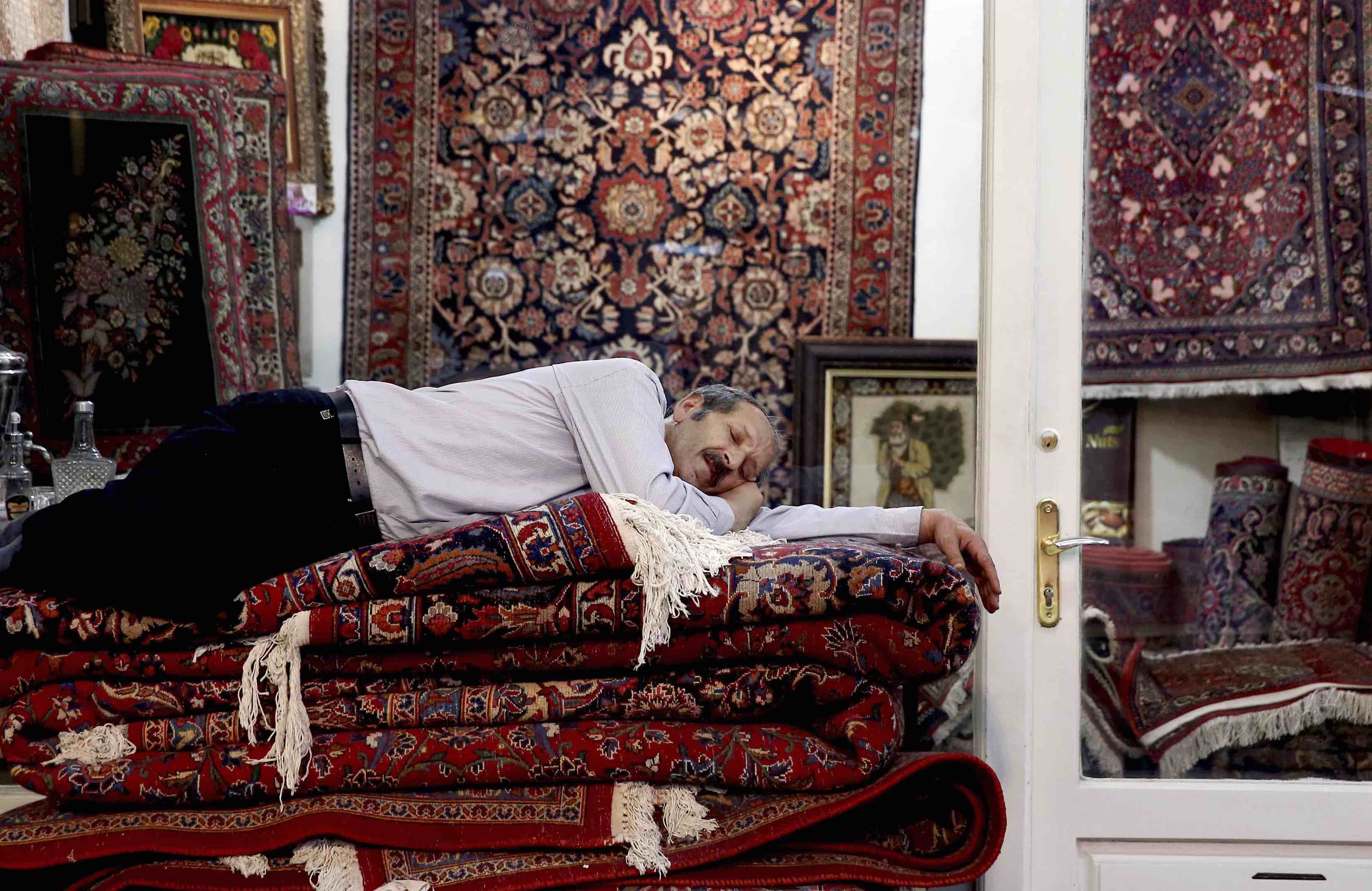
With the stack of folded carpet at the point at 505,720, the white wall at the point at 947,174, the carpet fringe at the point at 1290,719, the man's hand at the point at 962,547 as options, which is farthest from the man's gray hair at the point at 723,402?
the white wall at the point at 947,174

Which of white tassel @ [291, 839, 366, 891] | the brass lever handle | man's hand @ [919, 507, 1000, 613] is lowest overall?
white tassel @ [291, 839, 366, 891]

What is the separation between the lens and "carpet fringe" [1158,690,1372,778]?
162 centimetres

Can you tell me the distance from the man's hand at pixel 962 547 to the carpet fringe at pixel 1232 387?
20.6 inches

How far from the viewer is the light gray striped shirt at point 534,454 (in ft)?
3.79

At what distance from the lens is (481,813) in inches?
38.2

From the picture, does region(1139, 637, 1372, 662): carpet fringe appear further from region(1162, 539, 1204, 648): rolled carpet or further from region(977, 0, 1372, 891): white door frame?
region(977, 0, 1372, 891): white door frame

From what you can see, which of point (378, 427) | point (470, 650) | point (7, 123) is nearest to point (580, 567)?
point (470, 650)

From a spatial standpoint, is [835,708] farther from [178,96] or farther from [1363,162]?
[178,96]

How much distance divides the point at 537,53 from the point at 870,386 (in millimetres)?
1176

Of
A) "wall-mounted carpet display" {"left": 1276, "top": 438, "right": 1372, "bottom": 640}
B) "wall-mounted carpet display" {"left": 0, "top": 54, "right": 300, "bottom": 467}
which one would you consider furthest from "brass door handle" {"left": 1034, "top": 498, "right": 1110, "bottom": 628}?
"wall-mounted carpet display" {"left": 0, "top": 54, "right": 300, "bottom": 467}

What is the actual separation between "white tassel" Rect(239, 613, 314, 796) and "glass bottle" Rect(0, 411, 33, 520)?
36.9 inches

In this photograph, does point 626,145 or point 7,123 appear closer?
point 7,123

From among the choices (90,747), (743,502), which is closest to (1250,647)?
(743,502)

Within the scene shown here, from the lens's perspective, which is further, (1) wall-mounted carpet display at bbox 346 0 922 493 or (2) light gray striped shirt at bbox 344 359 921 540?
(1) wall-mounted carpet display at bbox 346 0 922 493
